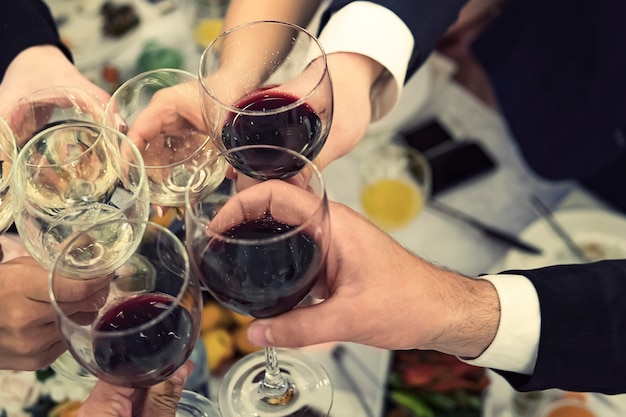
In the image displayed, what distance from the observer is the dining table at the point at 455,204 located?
104 cm

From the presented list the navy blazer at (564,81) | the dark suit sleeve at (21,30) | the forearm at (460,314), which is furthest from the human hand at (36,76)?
the navy blazer at (564,81)

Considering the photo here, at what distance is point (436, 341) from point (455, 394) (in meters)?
0.21

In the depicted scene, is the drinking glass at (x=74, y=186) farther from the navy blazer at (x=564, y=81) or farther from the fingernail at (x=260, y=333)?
the navy blazer at (x=564, y=81)

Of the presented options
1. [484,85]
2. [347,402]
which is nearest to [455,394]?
[347,402]

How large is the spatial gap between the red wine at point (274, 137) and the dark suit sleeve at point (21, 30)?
1.62ft

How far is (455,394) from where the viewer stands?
1.03m

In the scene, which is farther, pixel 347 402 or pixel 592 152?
pixel 592 152

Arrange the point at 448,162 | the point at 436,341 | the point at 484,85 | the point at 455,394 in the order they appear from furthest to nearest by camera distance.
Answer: the point at 484,85 → the point at 448,162 → the point at 455,394 → the point at 436,341

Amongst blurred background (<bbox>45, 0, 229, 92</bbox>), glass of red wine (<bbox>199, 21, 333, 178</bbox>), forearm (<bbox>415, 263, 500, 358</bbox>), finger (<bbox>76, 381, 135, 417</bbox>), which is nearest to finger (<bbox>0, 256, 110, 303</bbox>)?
finger (<bbox>76, 381, 135, 417</bbox>)

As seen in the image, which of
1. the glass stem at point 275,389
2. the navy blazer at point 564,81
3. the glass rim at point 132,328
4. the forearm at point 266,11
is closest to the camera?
the glass rim at point 132,328

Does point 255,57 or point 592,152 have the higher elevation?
point 255,57

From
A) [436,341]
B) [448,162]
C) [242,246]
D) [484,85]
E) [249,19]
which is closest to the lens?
[242,246]

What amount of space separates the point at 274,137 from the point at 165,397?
0.32m

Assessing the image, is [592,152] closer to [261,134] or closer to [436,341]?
[436,341]
